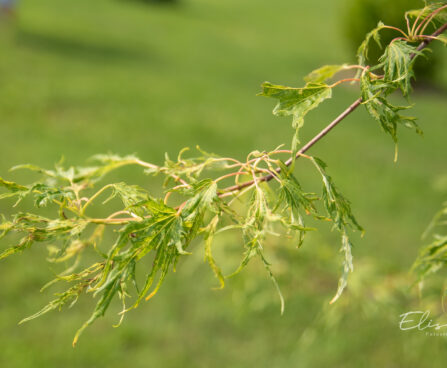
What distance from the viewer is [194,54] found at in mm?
12281

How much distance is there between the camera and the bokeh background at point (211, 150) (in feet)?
12.0

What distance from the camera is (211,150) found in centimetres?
727

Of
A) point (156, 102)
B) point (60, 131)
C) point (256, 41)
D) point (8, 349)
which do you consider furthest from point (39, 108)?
point (256, 41)

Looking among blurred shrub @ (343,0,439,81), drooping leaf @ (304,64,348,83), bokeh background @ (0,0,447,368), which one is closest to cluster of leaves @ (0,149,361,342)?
drooping leaf @ (304,64,348,83)

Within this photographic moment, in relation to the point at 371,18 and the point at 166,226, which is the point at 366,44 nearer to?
the point at 166,226

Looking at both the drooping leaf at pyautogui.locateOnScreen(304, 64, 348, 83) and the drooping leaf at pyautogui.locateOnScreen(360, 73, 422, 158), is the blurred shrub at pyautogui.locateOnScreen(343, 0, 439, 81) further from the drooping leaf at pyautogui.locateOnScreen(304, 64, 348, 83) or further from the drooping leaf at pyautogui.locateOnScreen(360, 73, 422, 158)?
the drooping leaf at pyautogui.locateOnScreen(360, 73, 422, 158)

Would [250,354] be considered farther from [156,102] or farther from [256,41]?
[256,41]

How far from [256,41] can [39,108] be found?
8.25 meters

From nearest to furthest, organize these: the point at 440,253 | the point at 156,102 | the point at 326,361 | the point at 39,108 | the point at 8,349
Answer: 1. the point at 440,253
2. the point at 8,349
3. the point at 326,361
4. the point at 39,108
5. the point at 156,102

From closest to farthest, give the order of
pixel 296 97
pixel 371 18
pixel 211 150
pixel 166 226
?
pixel 166 226 < pixel 296 97 < pixel 211 150 < pixel 371 18

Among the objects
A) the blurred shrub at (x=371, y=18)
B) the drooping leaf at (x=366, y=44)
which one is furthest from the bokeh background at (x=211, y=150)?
the drooping leaf at (x=366, y=44)

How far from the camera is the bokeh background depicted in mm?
3656

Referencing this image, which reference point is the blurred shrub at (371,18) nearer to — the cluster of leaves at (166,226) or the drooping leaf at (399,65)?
the drooping leaf at (399,65)

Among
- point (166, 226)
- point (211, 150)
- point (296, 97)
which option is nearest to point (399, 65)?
point (296, 97)
